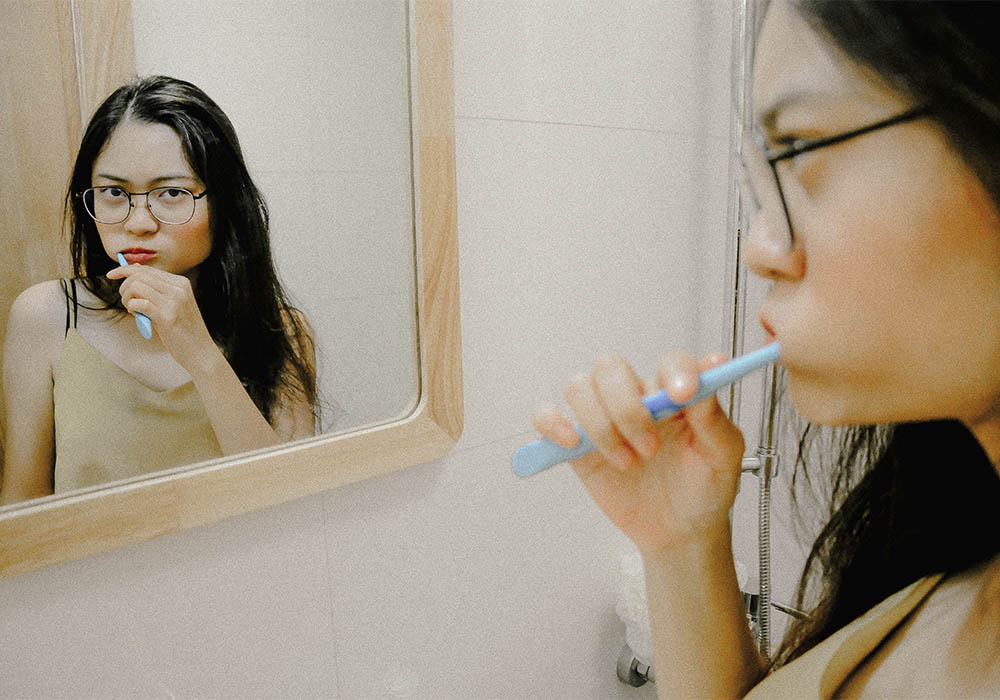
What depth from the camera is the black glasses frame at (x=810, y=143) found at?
30 centimetres

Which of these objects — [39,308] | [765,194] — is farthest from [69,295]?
[765,194]

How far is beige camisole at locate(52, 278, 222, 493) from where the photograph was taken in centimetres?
56

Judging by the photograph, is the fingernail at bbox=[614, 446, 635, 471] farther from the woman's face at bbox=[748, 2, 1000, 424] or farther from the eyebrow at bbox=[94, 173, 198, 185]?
the eyebrow at bbox=[94, 173, 198, 185]

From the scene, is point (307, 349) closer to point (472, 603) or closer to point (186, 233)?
point (186, 233)

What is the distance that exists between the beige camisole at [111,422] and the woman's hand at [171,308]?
0.03 meters

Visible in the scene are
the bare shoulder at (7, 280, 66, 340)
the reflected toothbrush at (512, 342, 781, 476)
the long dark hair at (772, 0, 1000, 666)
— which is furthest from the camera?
the bare shoulder at (7, 280, 66, 340)

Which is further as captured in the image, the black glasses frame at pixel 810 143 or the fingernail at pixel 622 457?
the fingernail at pixel 622 457

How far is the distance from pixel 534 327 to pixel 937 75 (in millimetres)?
611

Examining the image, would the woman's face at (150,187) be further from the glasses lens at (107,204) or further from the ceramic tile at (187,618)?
the ceramic tile at (187,618)

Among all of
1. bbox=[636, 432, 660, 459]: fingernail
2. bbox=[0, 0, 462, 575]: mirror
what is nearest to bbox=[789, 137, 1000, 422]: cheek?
bbox=[636, 432, 660, 459]: fingernail

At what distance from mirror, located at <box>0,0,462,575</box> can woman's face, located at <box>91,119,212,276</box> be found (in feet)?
0.10

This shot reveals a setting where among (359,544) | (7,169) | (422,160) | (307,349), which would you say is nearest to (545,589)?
(359,544)

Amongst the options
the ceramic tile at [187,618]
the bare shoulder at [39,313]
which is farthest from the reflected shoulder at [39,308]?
the ceramic tile at [187,618]

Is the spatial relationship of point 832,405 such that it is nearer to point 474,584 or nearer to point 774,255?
point 774,255
